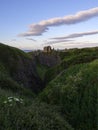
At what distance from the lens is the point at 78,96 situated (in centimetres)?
1563

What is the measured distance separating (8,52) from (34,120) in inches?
1083

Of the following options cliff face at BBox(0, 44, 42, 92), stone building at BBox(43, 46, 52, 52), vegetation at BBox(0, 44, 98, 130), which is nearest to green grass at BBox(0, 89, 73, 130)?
vegetation at BBox(0, 44, 98, 130)

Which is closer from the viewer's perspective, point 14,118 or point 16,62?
point 14,118

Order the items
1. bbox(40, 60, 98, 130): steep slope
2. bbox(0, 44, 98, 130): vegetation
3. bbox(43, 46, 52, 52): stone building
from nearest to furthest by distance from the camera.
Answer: bbox(0, 44, 98, 130): vegetation, bbox(40, 60, 98, 130): steep slope, bbox(43, 46, 52, 52): stone building

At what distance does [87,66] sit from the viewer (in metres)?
19.8

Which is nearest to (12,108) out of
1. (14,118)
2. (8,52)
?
(14,118)

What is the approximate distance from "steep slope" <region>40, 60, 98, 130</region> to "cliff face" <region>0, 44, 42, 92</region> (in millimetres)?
11946

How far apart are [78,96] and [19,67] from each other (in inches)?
731

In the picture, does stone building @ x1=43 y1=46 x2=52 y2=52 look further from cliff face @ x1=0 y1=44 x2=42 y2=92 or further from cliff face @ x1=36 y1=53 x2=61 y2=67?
cliff face @ x1=0 y1=44 x2=42 y2=92

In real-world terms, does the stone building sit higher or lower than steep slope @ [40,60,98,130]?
higher

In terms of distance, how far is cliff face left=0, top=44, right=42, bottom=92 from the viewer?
3095cm

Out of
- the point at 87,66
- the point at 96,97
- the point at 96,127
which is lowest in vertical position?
the point at 96,127

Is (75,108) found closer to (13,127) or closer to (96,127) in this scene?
(96,127)

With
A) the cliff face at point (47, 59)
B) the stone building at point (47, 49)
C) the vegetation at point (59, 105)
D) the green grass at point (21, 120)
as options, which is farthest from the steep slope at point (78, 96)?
the stone building at point (47, 49)
